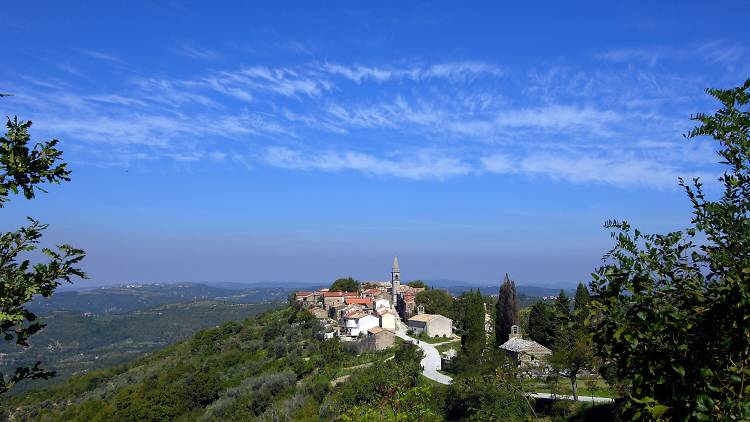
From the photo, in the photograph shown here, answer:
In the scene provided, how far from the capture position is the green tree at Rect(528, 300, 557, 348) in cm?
4600

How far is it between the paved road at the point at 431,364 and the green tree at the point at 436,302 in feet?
34.4

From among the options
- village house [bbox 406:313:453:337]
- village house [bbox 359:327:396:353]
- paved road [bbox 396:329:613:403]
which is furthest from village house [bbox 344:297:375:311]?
village house [bbox 359:327:396:353]

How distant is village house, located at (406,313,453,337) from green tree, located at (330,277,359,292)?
1069 inches

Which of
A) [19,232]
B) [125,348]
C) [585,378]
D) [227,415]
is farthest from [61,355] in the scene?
[19,232]

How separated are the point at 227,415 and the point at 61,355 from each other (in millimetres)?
158412

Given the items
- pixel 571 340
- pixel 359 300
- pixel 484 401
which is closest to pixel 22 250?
pixel 484 401

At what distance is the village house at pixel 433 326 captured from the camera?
62312 millimetres

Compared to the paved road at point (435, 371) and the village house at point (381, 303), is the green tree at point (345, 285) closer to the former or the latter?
the village house at point (381, 303)

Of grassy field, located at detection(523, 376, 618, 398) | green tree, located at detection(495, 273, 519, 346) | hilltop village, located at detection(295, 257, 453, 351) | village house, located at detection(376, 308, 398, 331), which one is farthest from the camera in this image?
village house, located at detection(376, 308, 398, 331)

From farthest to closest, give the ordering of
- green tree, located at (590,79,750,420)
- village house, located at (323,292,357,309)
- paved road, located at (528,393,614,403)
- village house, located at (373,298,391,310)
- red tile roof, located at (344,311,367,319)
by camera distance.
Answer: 1. village house, located at (323,292,357,309)
2. village house, located at (373,298,391,310)
3. red tile roof, located at (344,311,367,319)
4. paved road, located at (528,393,614,403)
5. green tree, located at (590,79,750,420)

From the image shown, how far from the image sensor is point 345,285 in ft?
298

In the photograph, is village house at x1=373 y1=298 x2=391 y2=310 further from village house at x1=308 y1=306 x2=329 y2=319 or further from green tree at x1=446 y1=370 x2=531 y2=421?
green tree at x1=446 y1=370 x2=531 y2=421

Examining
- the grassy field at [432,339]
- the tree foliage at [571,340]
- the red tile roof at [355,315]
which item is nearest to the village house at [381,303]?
the red tile roof at [355,315]

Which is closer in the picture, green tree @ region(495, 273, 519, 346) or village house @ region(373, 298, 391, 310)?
green tree @ region(495, 273, 519, 346)
